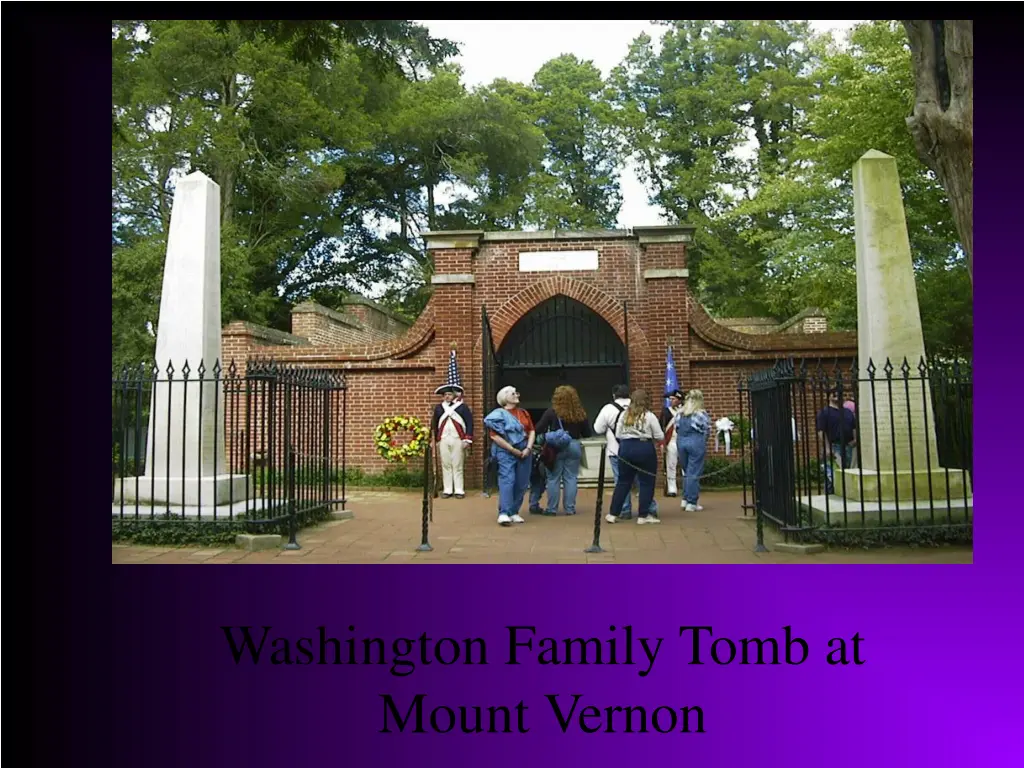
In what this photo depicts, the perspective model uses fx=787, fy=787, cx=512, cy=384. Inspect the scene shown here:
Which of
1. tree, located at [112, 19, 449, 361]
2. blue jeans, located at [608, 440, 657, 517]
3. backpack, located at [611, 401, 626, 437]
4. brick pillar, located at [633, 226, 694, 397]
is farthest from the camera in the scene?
brick pillar, located at [633, 226, 694, 397]

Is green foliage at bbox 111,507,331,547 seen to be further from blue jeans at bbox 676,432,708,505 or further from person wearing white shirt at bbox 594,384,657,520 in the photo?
blue jeans at bbox 676,432,708,505

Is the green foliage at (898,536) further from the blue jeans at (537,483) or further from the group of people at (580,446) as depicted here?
the blue jeans at (537,483)

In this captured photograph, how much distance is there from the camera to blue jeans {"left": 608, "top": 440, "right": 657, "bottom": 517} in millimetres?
7078

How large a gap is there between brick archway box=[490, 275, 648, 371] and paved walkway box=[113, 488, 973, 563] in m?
3.29

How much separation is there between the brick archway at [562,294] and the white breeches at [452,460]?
1.99 m

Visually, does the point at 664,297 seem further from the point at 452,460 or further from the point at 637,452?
the point at 637,452

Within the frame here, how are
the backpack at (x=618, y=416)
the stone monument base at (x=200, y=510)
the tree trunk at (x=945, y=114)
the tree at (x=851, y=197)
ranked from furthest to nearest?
the tree at (x=851, y=197) < the backpack at (x=618, y=416) < the stone monument base at (x=200, y=510) < the tree trunk at (x=945, y=114)

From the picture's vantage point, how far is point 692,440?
8.06 meters

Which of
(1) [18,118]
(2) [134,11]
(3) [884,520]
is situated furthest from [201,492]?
(3) [884,520]

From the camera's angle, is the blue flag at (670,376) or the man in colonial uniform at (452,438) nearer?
the man in colonial uniform at (452,438)

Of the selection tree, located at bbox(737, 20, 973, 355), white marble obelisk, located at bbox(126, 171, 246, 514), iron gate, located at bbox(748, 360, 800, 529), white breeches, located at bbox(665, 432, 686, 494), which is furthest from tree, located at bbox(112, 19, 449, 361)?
tree, located at bbox(737, 20, 973, 355)

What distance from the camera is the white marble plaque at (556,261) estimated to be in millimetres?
10938

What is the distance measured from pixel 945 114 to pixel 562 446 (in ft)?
14.0

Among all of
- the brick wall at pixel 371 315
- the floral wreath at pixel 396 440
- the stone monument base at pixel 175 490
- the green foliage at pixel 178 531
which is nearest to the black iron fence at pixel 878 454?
the green foliage at pixel 178 531
